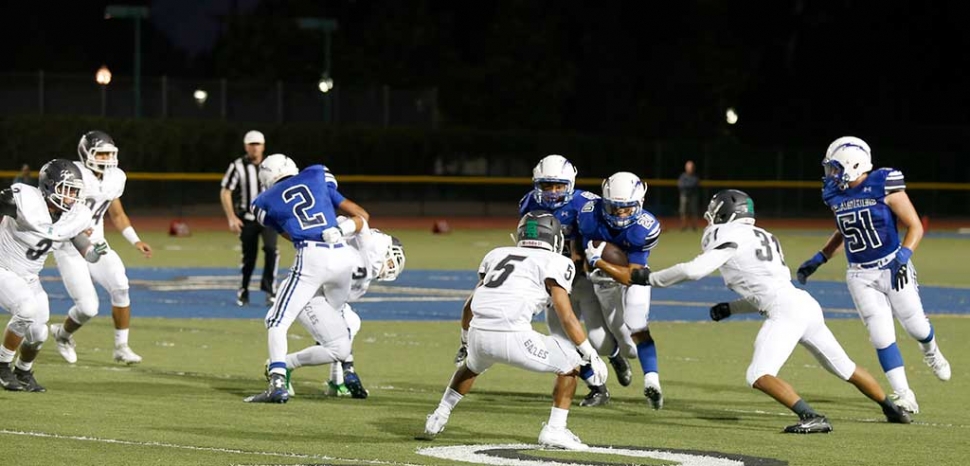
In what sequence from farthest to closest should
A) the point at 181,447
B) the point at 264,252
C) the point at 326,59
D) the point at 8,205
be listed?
the point at 326,59, the point at 264,252, the point at 8,205, the point at 181,447

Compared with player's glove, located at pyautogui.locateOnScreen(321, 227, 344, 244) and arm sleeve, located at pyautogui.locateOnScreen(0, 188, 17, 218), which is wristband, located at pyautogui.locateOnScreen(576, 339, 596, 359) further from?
arm sleeve, located at pyautogui.locateOnScreen(0, 188, 17, 218)

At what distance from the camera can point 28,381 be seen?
11.5 meters

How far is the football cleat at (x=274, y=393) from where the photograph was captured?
35.8 feet

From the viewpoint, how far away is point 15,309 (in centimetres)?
1143

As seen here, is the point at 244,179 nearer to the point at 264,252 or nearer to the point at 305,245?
the point at 264,252

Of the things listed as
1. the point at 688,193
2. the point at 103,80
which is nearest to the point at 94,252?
the point at 688,193

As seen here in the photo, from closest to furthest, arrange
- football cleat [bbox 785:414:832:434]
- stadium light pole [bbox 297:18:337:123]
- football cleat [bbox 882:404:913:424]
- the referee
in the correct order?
football cleat [bbox 785:414:832:434], football cleat [bbox 882:404:913:424], the referee, stadium light pole [bbox 297:18:337:123]

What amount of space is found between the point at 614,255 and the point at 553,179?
0.66 metres

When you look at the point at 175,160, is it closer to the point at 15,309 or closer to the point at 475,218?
the point at 475,218

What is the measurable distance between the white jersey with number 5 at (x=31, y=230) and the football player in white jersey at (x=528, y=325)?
3475 mm

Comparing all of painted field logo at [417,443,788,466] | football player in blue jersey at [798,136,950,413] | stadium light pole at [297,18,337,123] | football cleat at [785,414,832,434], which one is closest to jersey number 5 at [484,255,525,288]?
painted field logo at [417,443,788,466]

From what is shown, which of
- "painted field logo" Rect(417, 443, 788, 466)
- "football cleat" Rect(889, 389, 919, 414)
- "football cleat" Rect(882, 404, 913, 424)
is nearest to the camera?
"painted field logo" Rect(417, 443, 788, 466)

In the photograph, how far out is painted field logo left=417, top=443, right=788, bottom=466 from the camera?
340 inches

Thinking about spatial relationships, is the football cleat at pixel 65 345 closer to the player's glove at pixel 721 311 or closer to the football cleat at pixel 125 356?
the football cleat at pixel 125 356
